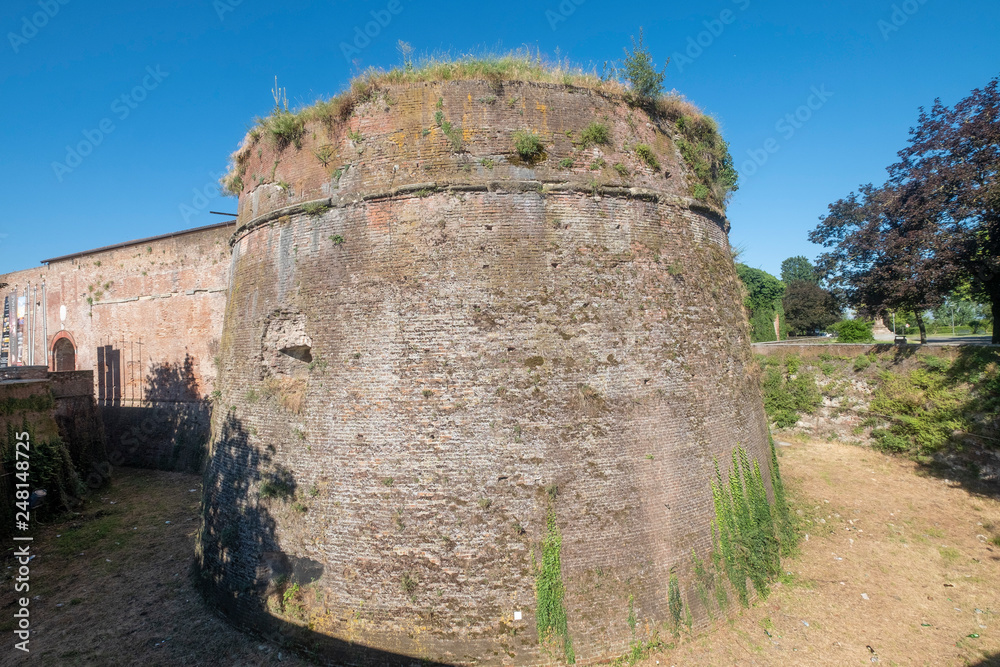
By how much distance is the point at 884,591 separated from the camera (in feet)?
25.2

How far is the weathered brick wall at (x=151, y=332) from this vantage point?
14547mm

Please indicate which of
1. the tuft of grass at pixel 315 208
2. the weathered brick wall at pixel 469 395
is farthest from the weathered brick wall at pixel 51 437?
the tuft of grass at pixel 315 208

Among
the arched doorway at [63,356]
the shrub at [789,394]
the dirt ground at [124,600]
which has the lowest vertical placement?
the dirt ground at [124,600]

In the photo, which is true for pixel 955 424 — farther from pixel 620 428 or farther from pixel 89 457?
pixel 89 457

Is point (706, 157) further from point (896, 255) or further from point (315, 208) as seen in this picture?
point (896, 255)

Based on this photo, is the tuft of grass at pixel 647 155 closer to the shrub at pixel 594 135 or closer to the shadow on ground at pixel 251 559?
the shrub at pixel 594 135

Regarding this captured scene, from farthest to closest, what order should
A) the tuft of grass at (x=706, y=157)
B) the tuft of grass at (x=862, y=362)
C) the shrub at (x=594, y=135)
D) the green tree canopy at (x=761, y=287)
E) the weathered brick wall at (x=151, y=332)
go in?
the green tree canopy at (x=761, y=287)
the tuft of grass at (x=862, y=362)
the weathered brick wall at (x=151, y=332)
the tuft of grass at (x=706, y=157)
the shrub at (x=594, y=135)

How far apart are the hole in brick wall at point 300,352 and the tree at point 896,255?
16416 mm

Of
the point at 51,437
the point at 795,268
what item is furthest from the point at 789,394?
the point at 795,268

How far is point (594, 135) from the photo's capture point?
6938mm

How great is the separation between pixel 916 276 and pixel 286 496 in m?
17.2

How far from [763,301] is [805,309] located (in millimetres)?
6373

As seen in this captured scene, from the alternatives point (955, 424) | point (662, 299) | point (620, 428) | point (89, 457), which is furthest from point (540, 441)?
point (89, 457)

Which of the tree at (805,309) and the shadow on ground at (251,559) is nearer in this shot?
the shadow on ground at (251,559)
